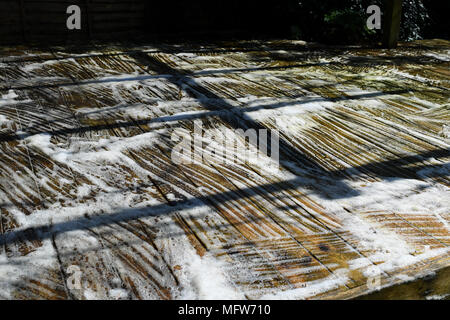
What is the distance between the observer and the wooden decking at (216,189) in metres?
1.59

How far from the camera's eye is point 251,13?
690cm

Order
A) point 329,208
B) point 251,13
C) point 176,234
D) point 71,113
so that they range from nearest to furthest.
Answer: point 176,234, point 329,208, point 71,113, point 251,13

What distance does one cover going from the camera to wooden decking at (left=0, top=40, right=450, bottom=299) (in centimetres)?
159

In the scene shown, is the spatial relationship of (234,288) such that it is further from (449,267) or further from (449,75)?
(449,75)

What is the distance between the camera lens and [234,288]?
5.02 ft

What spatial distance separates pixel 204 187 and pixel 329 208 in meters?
0.61

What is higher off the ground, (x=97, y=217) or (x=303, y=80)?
(x=303, y=80)

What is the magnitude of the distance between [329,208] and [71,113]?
1.93 metres

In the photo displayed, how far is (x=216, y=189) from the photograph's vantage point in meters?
2.17

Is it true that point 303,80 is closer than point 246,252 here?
No
